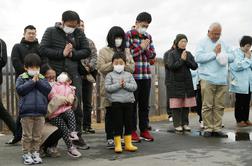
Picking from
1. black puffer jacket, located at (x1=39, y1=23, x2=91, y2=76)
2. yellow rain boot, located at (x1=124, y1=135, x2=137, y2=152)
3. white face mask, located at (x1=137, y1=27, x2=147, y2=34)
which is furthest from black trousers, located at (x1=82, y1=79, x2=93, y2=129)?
yellow rain boot, located at (x1=124, y1=135, x2=137, y2=152)

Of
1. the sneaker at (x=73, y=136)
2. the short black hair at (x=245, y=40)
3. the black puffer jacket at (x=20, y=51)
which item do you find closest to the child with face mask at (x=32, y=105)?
the sneaker at (x=73, y=136)

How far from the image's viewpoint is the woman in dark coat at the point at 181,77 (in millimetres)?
8562

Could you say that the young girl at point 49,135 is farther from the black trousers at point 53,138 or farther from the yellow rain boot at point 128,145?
the yellow rain boot at point 128,145

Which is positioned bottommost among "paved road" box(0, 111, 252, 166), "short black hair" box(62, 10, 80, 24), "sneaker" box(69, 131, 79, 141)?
"paved road" box(0, 111, 252, 166)

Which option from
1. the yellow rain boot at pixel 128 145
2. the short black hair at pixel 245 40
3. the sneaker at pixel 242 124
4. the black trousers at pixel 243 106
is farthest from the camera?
the black trousers at pixel 243 106

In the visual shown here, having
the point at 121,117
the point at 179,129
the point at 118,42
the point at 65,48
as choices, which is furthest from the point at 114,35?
the point at 179,129

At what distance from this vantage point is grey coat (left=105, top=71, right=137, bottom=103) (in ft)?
21.1

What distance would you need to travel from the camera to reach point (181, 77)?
8.59m

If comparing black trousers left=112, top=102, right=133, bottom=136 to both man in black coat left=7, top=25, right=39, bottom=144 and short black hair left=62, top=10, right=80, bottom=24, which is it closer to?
short black hair left=62, top=10, right=80, bottom=24

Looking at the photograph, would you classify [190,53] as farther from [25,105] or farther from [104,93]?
[25,105]

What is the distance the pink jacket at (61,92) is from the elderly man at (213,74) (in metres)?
2.93

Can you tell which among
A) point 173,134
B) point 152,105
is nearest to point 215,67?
point 173,134

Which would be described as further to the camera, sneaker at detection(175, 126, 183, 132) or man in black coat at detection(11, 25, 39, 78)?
sneaker at detection(175, 126, 183, 132)

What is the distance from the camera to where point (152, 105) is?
1307cm
